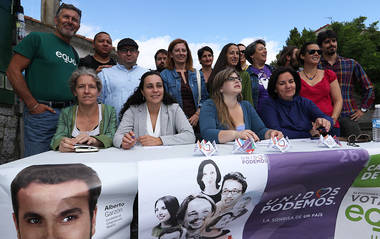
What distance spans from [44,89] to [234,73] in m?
1.90

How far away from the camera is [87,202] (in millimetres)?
1042

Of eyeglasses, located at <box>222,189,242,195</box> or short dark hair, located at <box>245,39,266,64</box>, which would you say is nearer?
eyeglasses, located at <box>222,189,242,195</box>

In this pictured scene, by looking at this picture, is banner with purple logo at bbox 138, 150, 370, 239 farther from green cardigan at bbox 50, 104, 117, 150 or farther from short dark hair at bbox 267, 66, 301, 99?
short dark hair at bbox 267, 66, 301, 99

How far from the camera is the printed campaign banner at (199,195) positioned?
3.65 feet

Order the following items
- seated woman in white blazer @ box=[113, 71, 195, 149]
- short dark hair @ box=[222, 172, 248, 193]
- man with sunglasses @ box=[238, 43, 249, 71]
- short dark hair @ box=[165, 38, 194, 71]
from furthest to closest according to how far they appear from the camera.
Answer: man with sunglasses @ box=[238, 43, 249, 71] < short dark hair @ box=[165, 38, 194, 71] < seated woman in white blazer @ box=[113, 71, 195, 149] < short dark hair @ box=[222, 172, 248, 193]

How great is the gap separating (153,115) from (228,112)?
2.31ft

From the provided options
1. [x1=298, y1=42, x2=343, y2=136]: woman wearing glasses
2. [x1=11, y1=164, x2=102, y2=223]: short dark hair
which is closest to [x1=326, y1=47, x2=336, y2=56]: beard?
[x1=298, y1=42, x2=343, y2=136]: woman wearing glasses

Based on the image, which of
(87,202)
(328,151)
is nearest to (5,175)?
(87,202)

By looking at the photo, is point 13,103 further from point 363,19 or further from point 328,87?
point 363,19

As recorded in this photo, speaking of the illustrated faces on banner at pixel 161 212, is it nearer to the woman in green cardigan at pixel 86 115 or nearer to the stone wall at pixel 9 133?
the woman in green cardigan at pixel 86 115

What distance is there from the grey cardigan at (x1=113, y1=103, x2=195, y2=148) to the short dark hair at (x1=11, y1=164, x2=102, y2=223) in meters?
0.95

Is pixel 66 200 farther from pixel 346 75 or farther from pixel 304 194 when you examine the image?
pixel 346 75

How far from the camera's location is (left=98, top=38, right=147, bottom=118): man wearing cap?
9.30 ft

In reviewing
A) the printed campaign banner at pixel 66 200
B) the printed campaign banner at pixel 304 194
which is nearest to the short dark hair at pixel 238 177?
the printed campaign banner at pixel 304 194
